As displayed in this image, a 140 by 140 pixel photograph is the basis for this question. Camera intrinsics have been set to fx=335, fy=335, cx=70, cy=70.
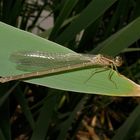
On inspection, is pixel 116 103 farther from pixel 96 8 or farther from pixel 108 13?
pixel 96 8

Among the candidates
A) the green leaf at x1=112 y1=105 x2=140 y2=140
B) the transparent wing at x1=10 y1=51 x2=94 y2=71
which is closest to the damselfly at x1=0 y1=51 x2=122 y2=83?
the transparent wing at x1=10 y1=51 x2=94 y2=71

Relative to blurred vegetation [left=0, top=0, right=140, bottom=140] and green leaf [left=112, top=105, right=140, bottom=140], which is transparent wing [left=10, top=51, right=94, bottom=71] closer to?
blurred vegetation [left=0, top=0, right=140, bottom=140]

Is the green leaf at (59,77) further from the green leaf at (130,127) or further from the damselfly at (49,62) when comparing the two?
the green leaf at (130,127)

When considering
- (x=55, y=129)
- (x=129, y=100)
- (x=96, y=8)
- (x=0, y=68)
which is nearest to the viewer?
(x=0, y=68)

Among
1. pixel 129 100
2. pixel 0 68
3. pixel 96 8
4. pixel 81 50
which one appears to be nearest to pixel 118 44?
pixel 96 8

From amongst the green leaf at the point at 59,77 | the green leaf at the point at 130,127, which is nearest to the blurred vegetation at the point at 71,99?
the green leaf at the point at 130,127

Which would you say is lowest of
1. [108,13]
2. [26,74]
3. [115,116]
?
[115,116]

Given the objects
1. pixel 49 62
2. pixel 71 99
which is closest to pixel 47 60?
pixel 49 62

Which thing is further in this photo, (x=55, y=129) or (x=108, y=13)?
(x=108, y=13)
